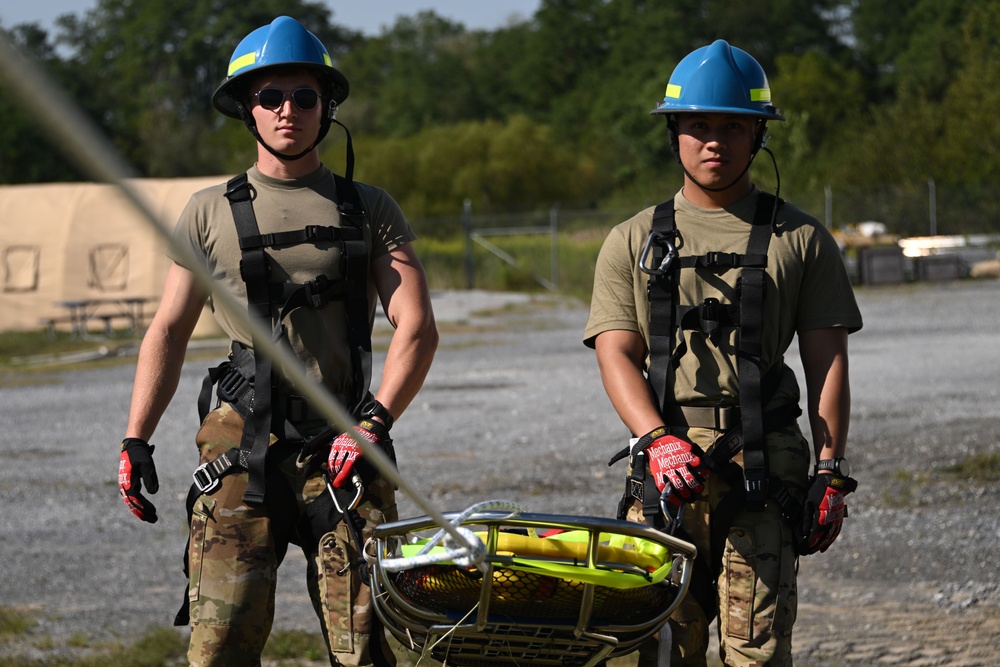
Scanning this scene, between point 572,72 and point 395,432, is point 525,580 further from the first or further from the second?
point 572,72

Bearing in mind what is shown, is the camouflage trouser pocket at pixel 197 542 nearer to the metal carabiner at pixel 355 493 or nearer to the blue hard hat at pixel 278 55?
the metal carabiner at pixel 355 493

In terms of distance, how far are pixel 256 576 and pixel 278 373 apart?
569 millimetres

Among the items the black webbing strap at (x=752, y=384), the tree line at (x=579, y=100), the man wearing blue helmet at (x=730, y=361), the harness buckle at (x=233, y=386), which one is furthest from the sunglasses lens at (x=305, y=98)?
the tree line at (x=579, y=100)

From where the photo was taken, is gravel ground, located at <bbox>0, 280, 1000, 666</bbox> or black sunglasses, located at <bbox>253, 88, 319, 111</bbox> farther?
gravel ground, located at <bbox>0, 280, 1000, 666</bbox>

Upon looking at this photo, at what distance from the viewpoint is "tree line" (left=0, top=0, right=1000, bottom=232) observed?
43.1m

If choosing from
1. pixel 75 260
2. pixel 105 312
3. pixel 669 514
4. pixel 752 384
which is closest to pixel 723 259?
pixel 752 384

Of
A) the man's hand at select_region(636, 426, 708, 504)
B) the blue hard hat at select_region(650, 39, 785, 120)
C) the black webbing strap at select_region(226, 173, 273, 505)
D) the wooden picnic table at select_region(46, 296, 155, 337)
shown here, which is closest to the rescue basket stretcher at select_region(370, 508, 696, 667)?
the man's hand at select_region(636, 426, 708, 504)

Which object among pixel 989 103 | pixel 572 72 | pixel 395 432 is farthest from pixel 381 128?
pixel 395 432

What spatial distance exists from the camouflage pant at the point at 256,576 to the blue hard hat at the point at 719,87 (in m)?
1.36

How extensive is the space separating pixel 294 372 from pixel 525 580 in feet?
2.96

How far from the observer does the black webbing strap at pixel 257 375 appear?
3664mm

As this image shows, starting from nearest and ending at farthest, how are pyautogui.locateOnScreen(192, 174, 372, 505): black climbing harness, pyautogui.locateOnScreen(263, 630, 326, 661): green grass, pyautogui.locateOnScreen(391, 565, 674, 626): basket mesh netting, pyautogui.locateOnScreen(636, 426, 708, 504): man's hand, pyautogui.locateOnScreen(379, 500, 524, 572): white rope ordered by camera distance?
pyautogui.locateOnScreen(379, 500, 524, 572): white rope → pyautogui.locateOnScreen(391, 565, 674, 626): basket mesh netting → pyautogui.locateOnScreen(636, 426, 708, 504): man's hand → pyautogui.locateOnScreen(192, 174, 372, 505): black climbing harness → pyautogui.locateOnScreen(263, 630, 326, 661): green grass

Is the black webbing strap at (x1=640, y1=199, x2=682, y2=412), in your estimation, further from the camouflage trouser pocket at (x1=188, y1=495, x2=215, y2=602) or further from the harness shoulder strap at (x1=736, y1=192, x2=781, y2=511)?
the camouflage trouser pocket at (x1=188, y1=495, x2=215, y2=602)

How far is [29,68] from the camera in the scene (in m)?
1.22
